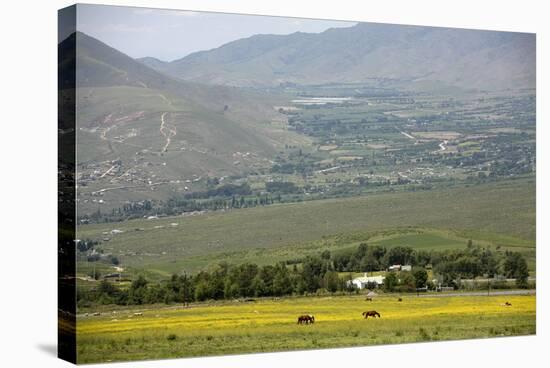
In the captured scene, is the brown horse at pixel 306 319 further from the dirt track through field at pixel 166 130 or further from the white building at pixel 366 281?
the dirt track through field at pixel 166 130

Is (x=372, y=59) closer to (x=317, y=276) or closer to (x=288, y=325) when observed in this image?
(x=317, y=276)

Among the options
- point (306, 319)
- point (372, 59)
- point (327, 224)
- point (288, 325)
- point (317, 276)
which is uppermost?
point (372, 59)

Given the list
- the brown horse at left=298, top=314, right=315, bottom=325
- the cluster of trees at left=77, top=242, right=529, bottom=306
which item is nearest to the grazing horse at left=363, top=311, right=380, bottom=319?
the cluster of trees at left=77, top=242, right=529, bottom=306

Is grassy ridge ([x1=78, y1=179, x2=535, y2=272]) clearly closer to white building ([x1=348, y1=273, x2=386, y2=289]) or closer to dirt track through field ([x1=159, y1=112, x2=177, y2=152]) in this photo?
white building ([x1=348, y1=273, x2=386, y2=289])

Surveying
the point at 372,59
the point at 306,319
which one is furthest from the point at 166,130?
the point at 372,59

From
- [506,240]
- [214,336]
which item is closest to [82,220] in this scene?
[214,336]

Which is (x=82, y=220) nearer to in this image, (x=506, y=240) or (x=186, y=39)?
(x=186, y=39)

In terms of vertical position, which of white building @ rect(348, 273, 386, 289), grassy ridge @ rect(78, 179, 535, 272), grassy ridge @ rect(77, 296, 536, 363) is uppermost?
grassy ridge @ rect(78, 179, 535, 272)
